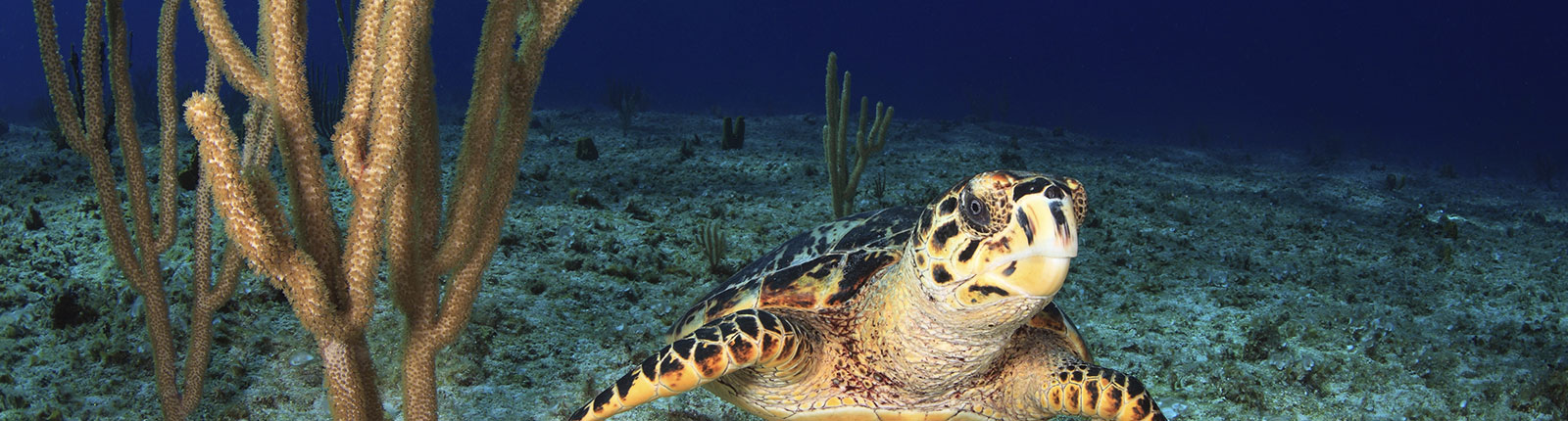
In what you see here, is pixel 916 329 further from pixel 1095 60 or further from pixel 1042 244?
pixel 1095 60

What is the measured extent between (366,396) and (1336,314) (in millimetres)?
4757

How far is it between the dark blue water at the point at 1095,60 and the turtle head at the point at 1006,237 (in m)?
28.3

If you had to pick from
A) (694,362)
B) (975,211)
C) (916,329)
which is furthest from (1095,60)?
(694,362)

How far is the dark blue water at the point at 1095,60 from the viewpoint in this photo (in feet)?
146

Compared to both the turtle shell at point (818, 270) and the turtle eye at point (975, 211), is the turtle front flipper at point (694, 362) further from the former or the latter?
the turtle eye at point (975, 211)

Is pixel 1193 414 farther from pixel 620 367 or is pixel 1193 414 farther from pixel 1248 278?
pixel 620 367

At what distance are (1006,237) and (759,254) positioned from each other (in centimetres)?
312

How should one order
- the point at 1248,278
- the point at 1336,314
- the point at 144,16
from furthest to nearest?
1. the point at 144,16
2. the point at 1248,278
3. the point at 1336,314

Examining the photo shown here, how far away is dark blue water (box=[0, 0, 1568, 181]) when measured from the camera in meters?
44.5

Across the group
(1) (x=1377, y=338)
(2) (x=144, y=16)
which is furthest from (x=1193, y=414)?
(2) (x=144, y=16)

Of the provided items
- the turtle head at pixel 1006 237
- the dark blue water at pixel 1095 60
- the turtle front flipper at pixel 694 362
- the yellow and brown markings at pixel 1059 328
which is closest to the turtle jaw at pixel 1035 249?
the turtle head at pixel 1006 237

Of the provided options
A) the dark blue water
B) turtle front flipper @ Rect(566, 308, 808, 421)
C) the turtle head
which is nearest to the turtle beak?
the turtle head

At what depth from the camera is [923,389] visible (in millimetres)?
2180

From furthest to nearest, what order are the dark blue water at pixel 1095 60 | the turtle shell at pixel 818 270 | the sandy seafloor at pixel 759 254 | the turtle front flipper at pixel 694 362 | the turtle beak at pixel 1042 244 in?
1. the dark blue water at pixel 1095 60
2. the sandy seafloor at pixel 759 254
3. the turtle shell at pixel 818 270
4. the turtle front flipper at pixel 694 362
5. the turtle beak at pixel 1042 244
